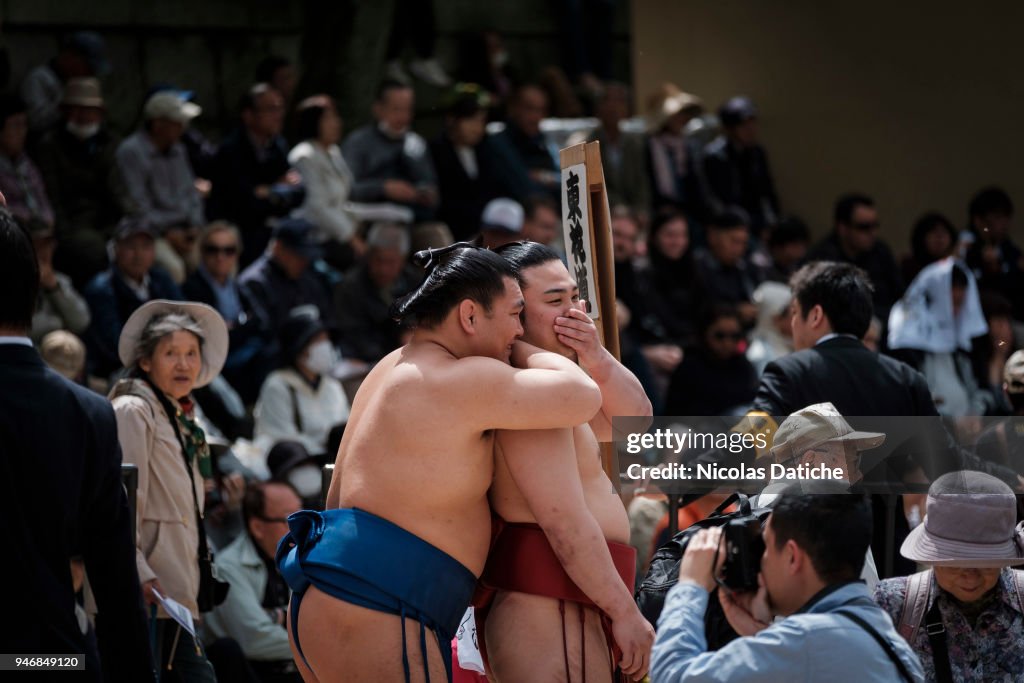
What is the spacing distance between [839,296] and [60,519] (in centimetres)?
266

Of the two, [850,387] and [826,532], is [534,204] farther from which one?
[826,532]

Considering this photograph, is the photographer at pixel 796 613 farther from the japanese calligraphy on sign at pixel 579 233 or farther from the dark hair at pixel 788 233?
the dark hair at pixel 788 233

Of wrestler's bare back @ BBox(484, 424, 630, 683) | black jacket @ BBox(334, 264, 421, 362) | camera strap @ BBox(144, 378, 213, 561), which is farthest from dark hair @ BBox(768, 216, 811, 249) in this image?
wrestler's bare back @ BBox(484, 424, 630, 683)

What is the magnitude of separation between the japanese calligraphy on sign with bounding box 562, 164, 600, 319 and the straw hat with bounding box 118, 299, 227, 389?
1322 millimetres

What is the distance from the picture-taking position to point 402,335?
316 inches

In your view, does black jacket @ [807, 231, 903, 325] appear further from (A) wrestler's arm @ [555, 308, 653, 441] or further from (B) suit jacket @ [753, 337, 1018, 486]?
(A) wrestler's arm @ [555, 308, 653, 441]

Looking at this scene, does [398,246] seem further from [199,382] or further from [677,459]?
[677,459]

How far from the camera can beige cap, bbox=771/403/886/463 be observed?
382cm

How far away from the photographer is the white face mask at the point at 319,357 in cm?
749

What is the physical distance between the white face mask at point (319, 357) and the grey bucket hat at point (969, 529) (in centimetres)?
439

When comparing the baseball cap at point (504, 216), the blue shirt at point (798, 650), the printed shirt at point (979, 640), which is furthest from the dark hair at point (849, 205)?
the blue shirt at point (798, 650)

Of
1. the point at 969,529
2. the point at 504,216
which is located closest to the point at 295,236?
the point at 504,216

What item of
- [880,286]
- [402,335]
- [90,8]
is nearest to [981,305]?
[880,286]

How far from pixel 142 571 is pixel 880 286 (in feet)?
19.5
